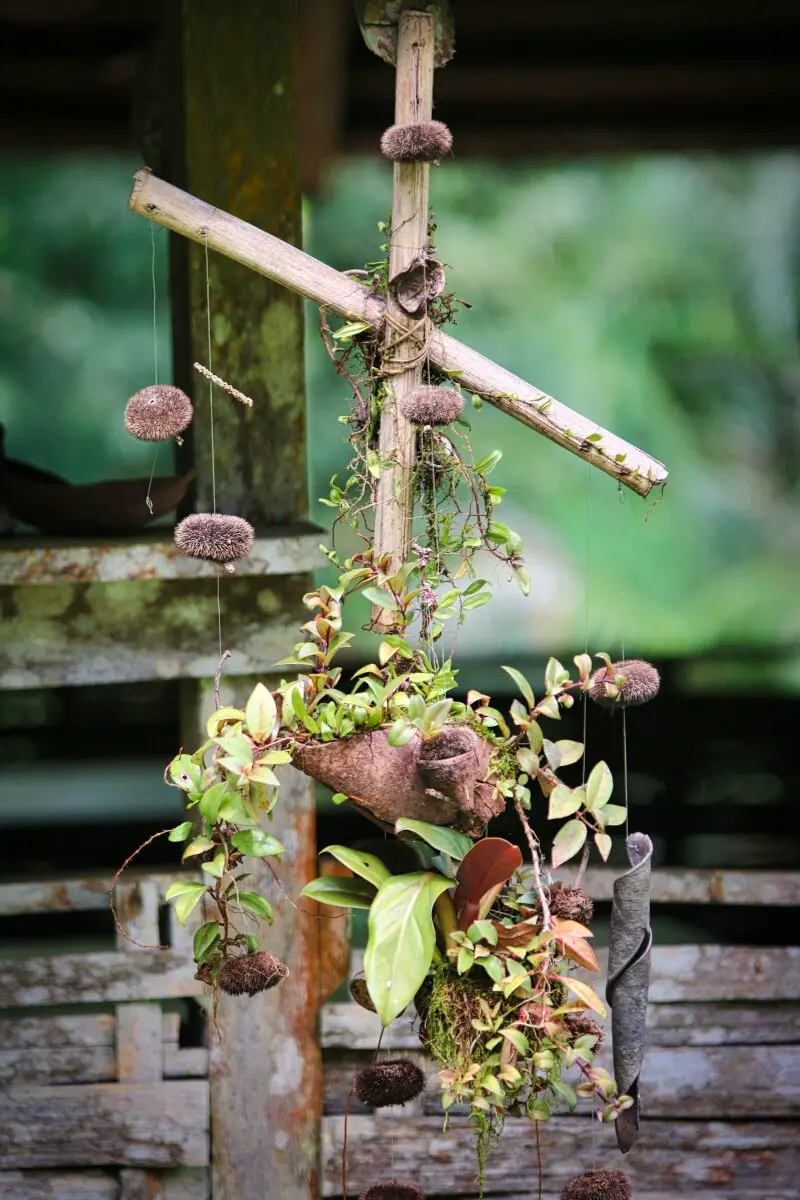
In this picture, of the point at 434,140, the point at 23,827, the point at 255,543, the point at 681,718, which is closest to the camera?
the point at 434,140

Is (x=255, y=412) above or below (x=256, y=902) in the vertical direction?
above

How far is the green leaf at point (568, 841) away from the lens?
163 cm

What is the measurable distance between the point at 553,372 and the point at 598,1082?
12.0 ft

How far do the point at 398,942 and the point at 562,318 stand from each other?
376 centimetres

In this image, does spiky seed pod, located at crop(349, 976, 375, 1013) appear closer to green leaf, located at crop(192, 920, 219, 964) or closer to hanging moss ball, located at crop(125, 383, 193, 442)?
green leaf, located at crop(192, 920, 219, 964)

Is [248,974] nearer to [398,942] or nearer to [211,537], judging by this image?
[398,942]

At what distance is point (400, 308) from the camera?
162 cm

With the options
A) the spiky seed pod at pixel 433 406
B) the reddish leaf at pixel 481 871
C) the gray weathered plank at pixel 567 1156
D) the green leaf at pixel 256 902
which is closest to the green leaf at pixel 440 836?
the reddish leaf at pixel 481 871

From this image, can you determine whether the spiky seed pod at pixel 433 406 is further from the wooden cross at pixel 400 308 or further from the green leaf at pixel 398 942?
the green leaf at pixel 398 942

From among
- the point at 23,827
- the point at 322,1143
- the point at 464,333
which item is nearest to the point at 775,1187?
the point at 322,1143

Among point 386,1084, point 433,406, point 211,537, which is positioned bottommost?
point 386,1084

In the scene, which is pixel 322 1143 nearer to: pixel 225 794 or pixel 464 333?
pixel 225 794

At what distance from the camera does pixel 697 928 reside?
12.1 ft

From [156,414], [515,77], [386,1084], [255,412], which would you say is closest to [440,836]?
[386,1084]
